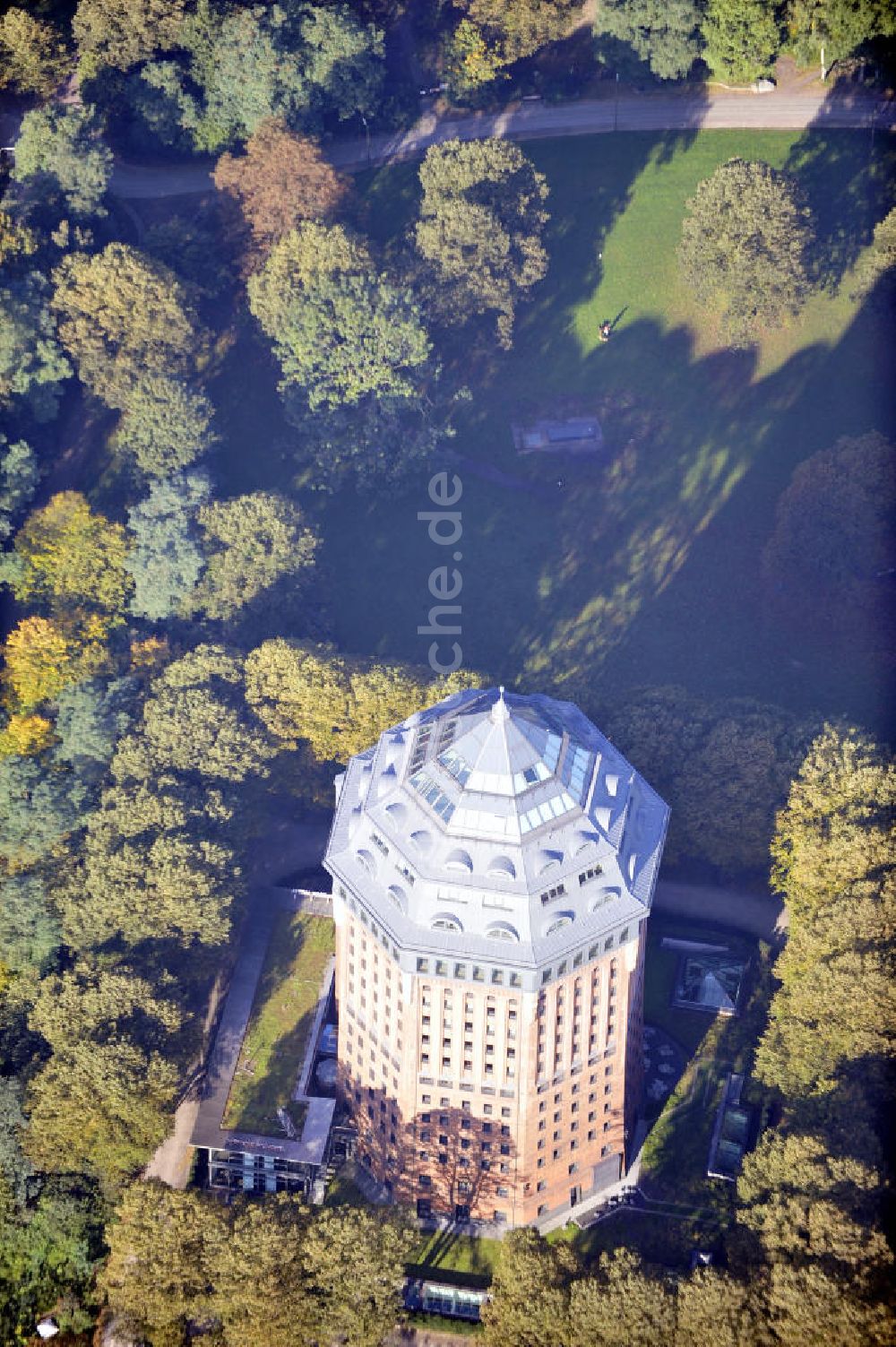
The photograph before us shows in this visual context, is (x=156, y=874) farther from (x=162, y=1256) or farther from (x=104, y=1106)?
(x=162, y=1256)

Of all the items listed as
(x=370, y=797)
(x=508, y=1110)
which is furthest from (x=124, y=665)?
(x=508, y=1110)

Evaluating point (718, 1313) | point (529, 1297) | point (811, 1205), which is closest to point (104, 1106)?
point (529, 1297)

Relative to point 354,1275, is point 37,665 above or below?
above

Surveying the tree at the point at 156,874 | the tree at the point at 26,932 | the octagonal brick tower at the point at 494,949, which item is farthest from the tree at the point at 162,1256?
the tree at the point at 26,932

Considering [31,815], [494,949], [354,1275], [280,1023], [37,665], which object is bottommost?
[354,1275]

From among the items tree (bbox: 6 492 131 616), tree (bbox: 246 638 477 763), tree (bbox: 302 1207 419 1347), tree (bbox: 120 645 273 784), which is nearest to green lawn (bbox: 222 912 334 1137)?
tree (bbox: 120 645 273 784)

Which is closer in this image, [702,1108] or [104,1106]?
[104,1106]
